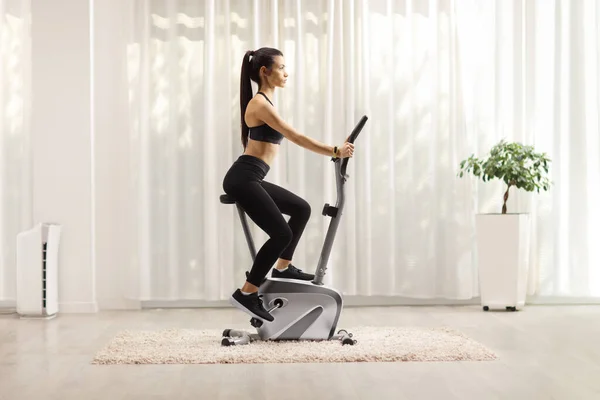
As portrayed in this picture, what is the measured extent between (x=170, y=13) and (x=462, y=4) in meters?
1.95

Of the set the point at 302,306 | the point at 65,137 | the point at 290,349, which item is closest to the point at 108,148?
the point at 65,137

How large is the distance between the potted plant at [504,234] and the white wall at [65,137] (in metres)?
2.47

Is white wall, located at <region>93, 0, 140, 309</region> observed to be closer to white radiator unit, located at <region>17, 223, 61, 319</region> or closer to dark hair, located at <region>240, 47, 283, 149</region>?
white radiator unit, located at <region>17, 223, 61, 319</region>

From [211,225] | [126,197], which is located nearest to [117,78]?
[126,197]

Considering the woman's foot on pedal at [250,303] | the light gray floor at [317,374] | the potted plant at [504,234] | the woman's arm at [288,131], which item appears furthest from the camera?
the potted plant at [504,234]

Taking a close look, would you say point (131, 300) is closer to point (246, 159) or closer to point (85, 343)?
point (85, 343)

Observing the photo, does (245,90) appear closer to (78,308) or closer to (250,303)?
(250,303)

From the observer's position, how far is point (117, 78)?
5.48 m

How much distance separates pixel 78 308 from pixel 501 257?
2.71m

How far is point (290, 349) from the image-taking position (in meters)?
3.75

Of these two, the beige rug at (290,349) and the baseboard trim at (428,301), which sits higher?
the beige rug at (290,349)

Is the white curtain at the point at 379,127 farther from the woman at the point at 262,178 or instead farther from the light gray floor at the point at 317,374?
the woman at the point at 262,178

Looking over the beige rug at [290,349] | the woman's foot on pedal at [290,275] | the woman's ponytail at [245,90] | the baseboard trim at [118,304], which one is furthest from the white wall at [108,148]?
the woman's foot on pedal at [290,275]

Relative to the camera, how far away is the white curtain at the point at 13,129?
5.43 m
